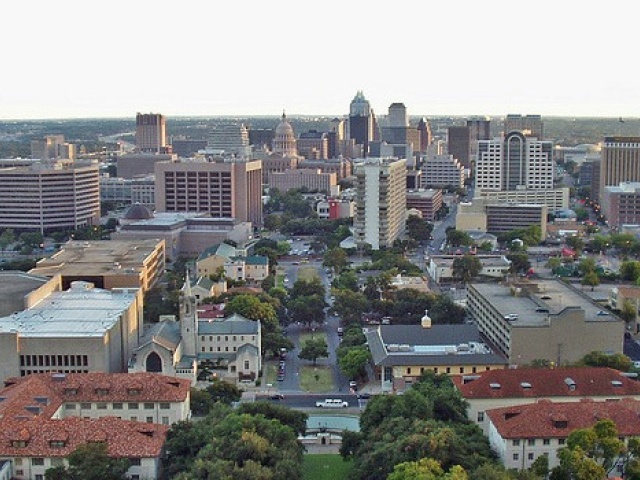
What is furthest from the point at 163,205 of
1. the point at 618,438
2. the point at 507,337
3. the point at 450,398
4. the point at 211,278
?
the point at 618,438

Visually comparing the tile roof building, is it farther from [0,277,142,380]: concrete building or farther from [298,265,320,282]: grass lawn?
[298,265,320,282]: grass lawn

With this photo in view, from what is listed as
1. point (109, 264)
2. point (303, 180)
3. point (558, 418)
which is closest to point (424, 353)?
point (558, 418)

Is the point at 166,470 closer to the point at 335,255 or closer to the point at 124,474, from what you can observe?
the point at 124,474

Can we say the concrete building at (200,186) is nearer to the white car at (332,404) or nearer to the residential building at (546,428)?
the white car at (332,404)

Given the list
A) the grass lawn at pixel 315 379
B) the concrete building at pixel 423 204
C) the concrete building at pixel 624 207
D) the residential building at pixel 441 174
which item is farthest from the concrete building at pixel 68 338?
the residential building at pixel 441 174

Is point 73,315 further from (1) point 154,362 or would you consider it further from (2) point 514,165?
(2) point 514,165
